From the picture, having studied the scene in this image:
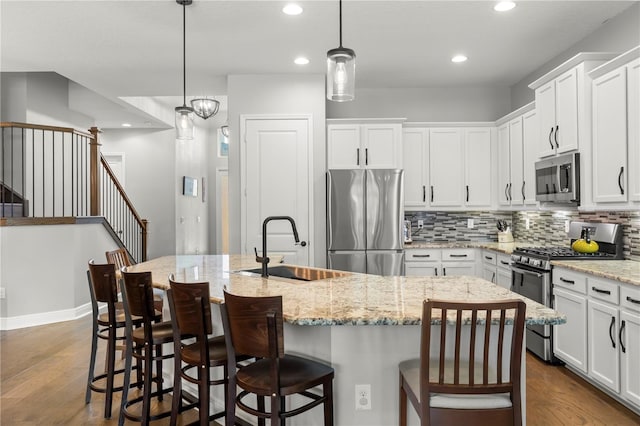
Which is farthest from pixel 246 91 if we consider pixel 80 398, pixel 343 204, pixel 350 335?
pixel 350 335

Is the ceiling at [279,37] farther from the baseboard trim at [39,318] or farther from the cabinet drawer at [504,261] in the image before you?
the baseboard trim at [39,318]

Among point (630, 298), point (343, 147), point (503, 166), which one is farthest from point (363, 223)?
point (630, 298)

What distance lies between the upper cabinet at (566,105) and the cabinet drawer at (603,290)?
1.16m

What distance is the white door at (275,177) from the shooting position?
5324 millimetres

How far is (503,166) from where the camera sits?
5527 millimetres

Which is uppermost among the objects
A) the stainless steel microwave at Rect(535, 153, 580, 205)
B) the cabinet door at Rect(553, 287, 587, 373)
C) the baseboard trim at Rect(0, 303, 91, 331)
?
the stainless steel microwave at Rect(535, 153, 580, 205)

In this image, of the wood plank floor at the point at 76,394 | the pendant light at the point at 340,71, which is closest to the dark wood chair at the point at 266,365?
the wood plank floor at the point at 76,394

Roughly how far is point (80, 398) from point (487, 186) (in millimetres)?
4780

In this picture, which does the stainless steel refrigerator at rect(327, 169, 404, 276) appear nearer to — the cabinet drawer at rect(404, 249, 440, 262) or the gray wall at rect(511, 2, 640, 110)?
the cabinet drawer at rect(404, 249, 440, 262)

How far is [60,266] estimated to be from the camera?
5551mm

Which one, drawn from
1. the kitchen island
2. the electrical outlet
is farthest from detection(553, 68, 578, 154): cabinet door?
the electrical outlet

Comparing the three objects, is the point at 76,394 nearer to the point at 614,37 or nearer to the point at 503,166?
the point at 503,166

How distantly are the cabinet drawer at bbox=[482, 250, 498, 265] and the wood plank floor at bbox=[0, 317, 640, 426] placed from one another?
112cm

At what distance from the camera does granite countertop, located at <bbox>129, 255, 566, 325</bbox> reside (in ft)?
6.17
